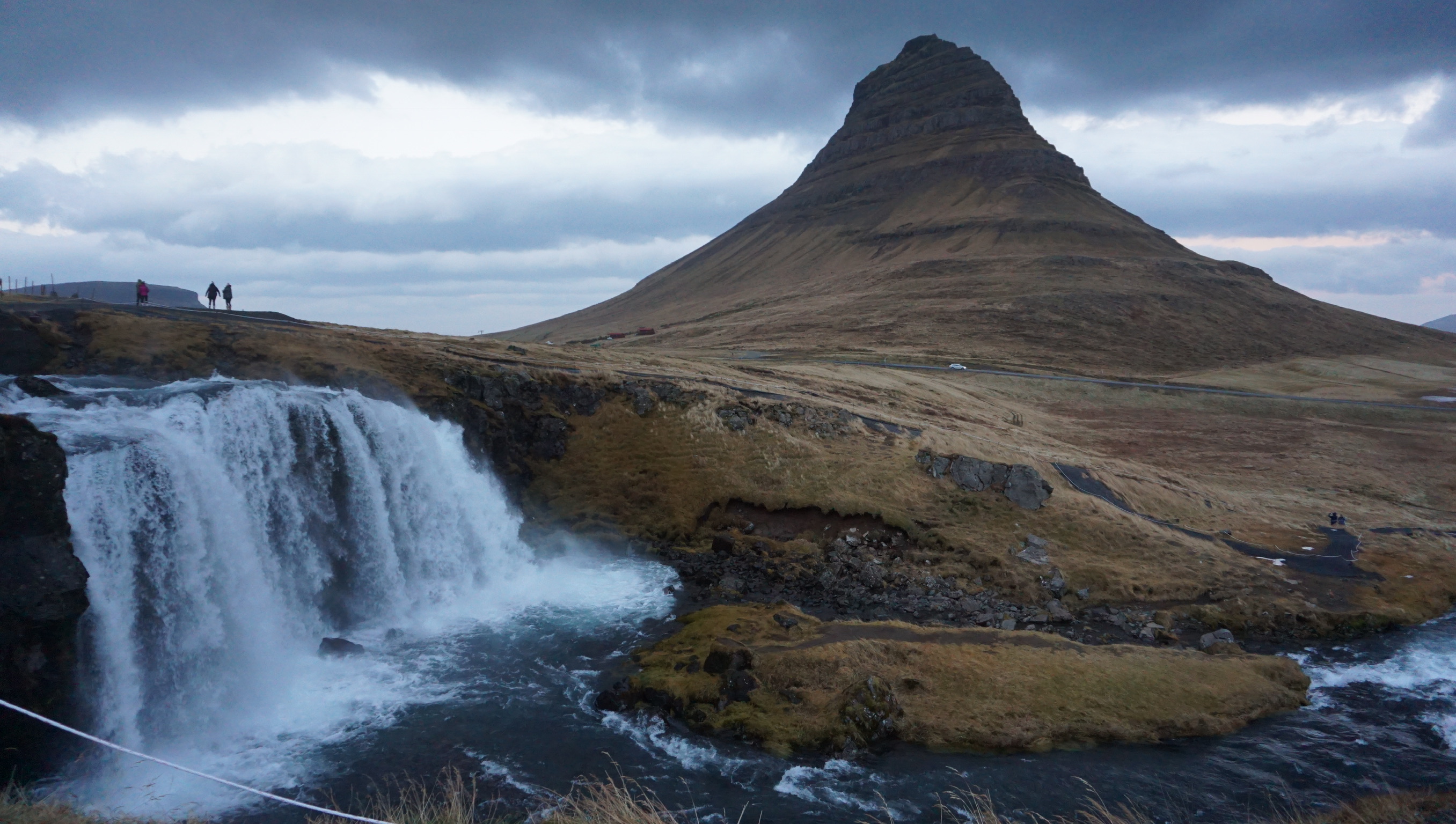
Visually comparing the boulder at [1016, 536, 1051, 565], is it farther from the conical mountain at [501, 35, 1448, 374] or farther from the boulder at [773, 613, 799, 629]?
the conical mountain at [501, 35, 1448, 374]

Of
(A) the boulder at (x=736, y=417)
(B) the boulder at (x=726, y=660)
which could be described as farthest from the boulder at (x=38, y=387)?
(A) the boulder at (x=736, y=417)

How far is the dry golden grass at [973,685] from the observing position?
69.4 ft

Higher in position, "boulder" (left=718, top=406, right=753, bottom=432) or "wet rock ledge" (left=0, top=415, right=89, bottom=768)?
"boulder" (left=718, top=406, right=753, bottom=432)

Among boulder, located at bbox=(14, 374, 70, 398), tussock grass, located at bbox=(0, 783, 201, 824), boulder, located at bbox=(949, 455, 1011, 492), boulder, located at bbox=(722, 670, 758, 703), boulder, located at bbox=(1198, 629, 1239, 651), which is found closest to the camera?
tussock grass, located at bbox=(0, 783, 201, 824)

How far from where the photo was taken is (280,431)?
27641 millimetres

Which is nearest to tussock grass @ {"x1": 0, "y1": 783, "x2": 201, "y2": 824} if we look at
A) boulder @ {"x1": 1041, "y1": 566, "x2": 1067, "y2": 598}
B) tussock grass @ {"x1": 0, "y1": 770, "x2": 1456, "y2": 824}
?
tussock grass @ {"x1": 0, "y1": 770, "x2": 1456, "y2": 824}

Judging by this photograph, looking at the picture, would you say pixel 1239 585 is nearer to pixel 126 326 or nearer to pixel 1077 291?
pixel 126 326

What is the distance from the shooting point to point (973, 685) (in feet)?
75.2

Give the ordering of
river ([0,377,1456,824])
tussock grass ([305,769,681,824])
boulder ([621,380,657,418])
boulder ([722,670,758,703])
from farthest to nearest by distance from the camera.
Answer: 1. boulder ([621,380,657,418])
2. boulder ([722,670,758,703])
3. river ([0,377,1456,824])
4. tussock grass ([305,769,681,824])

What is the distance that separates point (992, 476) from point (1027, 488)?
171 cm

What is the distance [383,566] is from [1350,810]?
28734mm

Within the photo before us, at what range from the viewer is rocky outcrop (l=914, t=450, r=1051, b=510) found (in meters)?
36.6

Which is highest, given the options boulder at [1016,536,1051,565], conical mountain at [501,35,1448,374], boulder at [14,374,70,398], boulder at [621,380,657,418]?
conical mountain at [501,35,1448,374]

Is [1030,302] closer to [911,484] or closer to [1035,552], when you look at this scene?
[911,484]
